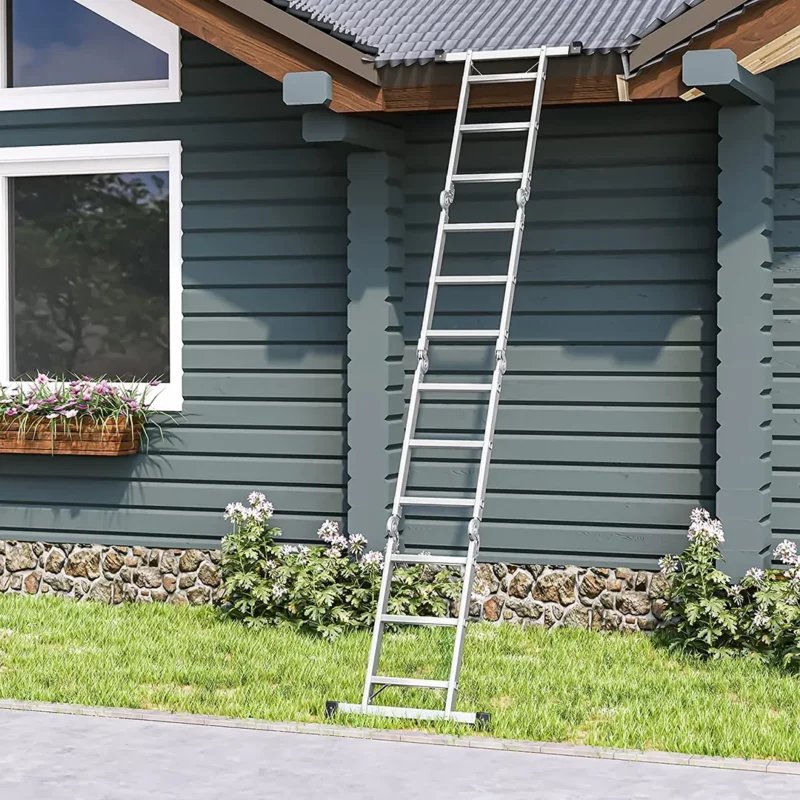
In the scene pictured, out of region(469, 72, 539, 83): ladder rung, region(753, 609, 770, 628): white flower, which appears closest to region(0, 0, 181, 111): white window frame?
region(469, 72, 539, 83): ladder rung

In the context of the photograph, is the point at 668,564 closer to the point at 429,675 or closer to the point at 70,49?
the point at 429,675

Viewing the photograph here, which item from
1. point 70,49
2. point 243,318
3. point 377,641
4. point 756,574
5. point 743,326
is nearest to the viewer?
point 377,641

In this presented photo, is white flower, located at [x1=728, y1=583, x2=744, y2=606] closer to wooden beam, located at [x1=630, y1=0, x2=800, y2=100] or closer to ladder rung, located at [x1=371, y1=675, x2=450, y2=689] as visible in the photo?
ladder rung, located at [x1=371, y1=675, x2=450, y2=689]

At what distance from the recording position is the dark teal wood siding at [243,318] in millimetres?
8570

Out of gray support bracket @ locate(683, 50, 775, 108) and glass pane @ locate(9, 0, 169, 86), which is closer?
gray support bracket @ locate(683, 50, 775, 108)

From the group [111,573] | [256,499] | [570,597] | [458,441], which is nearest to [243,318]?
[256,499]

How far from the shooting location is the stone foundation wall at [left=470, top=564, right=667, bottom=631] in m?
8.08

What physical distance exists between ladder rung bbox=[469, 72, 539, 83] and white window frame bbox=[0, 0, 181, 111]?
2.22 m

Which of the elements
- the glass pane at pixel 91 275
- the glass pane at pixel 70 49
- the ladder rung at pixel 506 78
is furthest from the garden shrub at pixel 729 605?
the glass pane at pixel 70 49

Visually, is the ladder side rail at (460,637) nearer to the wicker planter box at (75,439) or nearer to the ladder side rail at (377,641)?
the ladder side rail at (377,641)

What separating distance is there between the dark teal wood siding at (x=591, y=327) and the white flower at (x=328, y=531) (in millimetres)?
640

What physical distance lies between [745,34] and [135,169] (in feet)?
13.0

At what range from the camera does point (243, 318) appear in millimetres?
8734

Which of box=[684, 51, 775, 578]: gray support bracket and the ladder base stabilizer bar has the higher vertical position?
box=[684, 51, 775, 578]: gray support bracket
